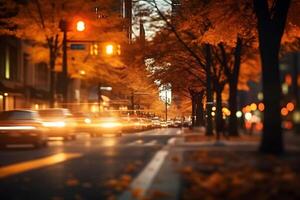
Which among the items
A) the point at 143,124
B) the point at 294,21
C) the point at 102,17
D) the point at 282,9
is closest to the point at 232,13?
the point at 294,21

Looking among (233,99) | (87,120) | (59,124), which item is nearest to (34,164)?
(59,124)

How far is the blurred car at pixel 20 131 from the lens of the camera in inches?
874

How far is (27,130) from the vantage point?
878 inches

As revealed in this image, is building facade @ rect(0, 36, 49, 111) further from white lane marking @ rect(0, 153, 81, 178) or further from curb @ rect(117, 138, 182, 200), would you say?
curb @ rect(117, 138, 182, 200)

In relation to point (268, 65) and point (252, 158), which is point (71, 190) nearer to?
point (252, 158)

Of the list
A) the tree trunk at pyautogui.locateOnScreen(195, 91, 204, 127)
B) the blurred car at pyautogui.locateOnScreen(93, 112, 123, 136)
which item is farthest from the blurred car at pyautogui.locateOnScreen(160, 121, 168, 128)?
the blurred car at pyautogui.locateOnScreen(93, 112, 123, 136)

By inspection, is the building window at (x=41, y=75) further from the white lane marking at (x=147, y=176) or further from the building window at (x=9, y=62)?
the white lane marking at (x=147, y=176)

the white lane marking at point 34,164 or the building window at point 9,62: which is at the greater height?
the building window at point 9,62

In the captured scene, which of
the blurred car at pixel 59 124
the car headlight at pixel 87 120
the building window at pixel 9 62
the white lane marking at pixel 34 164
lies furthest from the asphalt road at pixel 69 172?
the building window at pixel 9 62

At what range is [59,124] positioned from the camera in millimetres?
29828

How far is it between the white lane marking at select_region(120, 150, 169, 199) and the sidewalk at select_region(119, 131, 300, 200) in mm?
117

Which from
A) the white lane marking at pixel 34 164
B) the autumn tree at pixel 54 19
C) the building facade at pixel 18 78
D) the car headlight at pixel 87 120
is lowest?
the white lane marking at pixel 34 164

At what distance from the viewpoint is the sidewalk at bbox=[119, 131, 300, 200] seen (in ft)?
32.6

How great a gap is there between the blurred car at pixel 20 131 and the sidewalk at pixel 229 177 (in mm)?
7981
